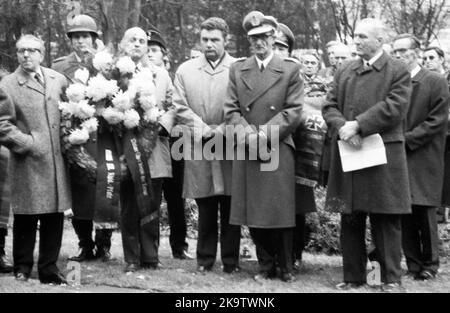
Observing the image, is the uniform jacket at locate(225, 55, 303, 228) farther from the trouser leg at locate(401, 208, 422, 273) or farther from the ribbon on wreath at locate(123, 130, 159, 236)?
the trouser leg at locate(401, 208, 422, 273)

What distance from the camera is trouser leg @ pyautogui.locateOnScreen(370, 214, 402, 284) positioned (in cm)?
849

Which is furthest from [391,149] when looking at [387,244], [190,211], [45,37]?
[45,37]

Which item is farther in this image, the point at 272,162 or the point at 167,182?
the point at 167,182

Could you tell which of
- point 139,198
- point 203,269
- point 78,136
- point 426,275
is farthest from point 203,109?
point 426,275

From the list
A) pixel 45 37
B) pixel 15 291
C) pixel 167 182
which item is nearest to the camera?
pixel 15 291

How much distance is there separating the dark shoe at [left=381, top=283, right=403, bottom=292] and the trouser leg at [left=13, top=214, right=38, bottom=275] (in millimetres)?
3336

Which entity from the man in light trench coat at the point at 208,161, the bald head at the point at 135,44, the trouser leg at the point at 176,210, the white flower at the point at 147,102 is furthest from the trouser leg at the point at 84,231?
the bald head at the point at 135,44

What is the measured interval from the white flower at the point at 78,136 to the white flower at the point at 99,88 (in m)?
0.36

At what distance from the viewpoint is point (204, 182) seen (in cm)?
941

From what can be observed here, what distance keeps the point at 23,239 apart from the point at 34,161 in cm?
78

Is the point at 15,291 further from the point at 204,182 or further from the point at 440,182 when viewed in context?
the point at 440,182

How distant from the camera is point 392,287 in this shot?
8.48 m

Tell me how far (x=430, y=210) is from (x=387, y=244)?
116 cm

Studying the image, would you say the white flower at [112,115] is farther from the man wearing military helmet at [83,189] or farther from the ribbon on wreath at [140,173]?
the man wearing military helmet at [83,189]
